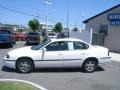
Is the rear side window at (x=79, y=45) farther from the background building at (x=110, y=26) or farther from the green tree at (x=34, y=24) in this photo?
the green tree at (x=34, y=24)

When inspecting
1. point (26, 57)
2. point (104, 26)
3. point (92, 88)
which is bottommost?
point (92, 88)

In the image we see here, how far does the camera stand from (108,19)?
2430 cm

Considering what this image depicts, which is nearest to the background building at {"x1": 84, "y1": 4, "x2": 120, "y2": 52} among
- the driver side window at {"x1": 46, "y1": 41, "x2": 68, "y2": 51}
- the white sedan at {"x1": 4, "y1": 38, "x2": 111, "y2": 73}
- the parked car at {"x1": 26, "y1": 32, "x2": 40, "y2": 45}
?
the parked car at {"x1": 26, "y1": 32, "x2": 40, "y2": 45}

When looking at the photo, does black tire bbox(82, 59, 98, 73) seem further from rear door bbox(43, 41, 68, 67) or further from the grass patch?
the grass patch

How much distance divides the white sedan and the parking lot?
35cm

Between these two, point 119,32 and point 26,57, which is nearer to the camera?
point 26,57

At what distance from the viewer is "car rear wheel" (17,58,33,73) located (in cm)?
1183

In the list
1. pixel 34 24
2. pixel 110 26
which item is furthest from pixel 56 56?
pixel 34 24

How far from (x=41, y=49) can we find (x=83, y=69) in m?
2.16

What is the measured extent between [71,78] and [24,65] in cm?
224

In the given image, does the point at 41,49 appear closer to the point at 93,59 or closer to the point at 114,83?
the point at 93,59

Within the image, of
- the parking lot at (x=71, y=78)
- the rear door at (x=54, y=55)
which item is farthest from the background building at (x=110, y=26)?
the rear door at (x=54, y=55)

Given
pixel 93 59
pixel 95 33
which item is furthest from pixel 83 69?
pixel 95 33

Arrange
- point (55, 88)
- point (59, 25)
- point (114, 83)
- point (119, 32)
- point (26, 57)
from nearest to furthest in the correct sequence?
point (55, 88)
point (114, 83)
point (26, 57)
point (119, 32)
point (59, 25)
